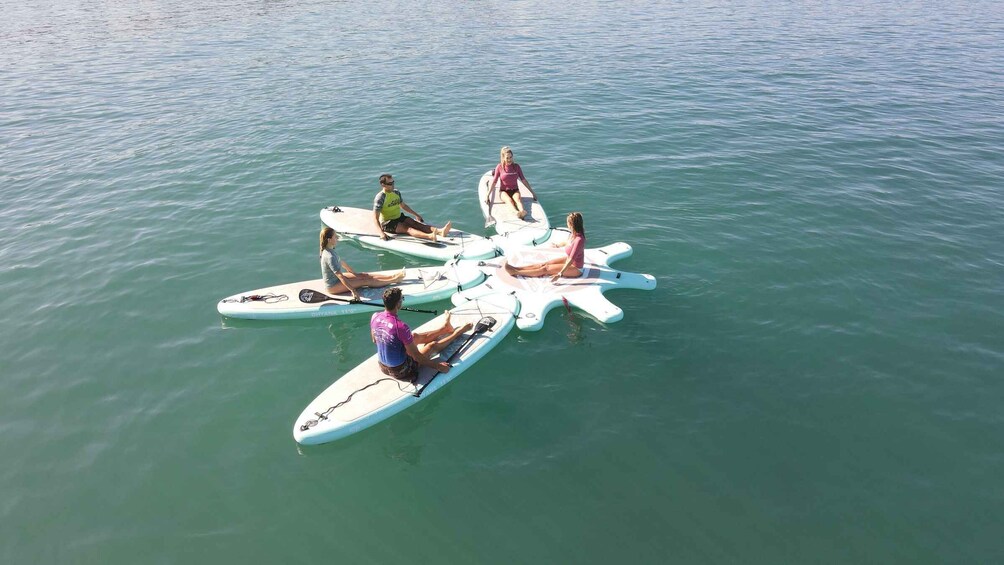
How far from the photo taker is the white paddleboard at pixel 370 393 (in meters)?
10.2

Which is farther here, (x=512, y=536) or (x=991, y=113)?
(x=991, y=113)

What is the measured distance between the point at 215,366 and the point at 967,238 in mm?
19569

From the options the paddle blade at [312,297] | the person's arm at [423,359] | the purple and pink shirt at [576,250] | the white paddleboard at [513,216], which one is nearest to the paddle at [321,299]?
the paddle blade at [312,297]

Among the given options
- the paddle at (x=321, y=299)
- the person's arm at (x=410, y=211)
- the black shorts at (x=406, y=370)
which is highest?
the person's arm at (x=410, y=211)

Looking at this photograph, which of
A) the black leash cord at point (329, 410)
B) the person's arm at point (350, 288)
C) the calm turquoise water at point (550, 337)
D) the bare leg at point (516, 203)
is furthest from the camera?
the bare leg at point (516, 203)

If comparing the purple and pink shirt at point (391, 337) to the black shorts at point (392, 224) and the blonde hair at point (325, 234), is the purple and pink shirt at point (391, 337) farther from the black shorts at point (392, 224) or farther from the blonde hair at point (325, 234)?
the black shorts at point (392, 224)

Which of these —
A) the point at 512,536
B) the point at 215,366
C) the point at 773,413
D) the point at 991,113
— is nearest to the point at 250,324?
the point at 215,366

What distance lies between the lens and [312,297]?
13422mm

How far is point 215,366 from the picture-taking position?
39.9 ft

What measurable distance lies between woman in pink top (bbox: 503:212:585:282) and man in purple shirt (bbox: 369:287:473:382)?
3168 millimetres

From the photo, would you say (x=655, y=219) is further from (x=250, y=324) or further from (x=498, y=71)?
(x=498, y=71)

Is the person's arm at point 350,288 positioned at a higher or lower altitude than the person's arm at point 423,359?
higher

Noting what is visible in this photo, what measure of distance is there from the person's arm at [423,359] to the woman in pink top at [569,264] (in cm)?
387

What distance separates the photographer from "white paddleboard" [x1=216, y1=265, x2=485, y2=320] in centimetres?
1335
